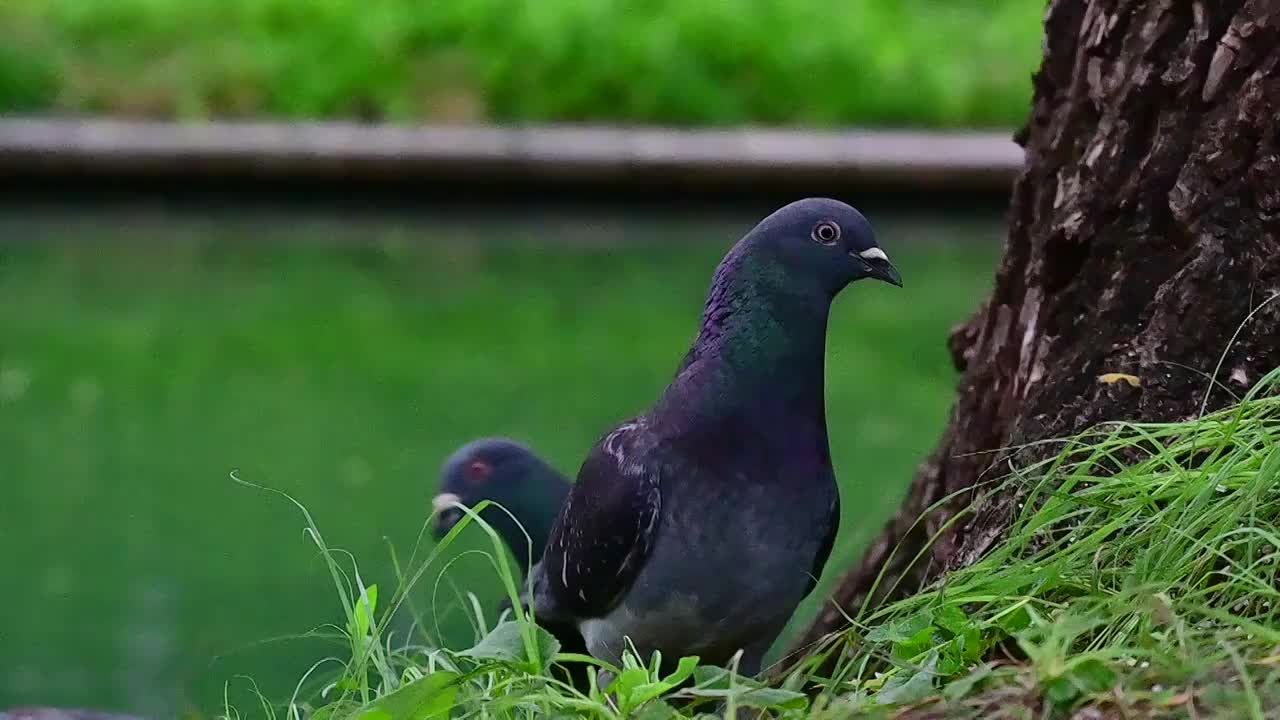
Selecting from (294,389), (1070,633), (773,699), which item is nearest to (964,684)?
(1070,633)

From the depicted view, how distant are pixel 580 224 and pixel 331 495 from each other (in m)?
4.20

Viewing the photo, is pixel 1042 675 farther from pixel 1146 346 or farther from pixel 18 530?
pixel 18 530

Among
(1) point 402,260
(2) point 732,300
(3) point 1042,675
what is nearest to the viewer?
(3) point 1042,675

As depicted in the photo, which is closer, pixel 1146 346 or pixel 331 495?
pixel 1146 346

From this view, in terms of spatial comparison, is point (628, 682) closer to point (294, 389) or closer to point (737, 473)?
point (737, 473)

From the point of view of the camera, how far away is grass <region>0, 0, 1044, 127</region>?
9984 mm

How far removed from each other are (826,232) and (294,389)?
4525 millimetres

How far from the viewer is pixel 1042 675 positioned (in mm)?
1459

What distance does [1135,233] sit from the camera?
7.37 ft

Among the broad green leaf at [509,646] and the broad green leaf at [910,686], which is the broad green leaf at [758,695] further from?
the broad green leaf at [509,646]

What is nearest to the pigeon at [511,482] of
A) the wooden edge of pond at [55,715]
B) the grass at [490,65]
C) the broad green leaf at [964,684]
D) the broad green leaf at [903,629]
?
the wooden edge of pond at [55,715]

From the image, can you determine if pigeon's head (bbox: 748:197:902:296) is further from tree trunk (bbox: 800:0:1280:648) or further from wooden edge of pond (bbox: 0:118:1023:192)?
wooden edge of pond (bbox: 0:118:1023:192)

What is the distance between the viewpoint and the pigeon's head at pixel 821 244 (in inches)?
85.4

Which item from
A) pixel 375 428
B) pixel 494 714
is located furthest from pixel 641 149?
pixel 494 714
